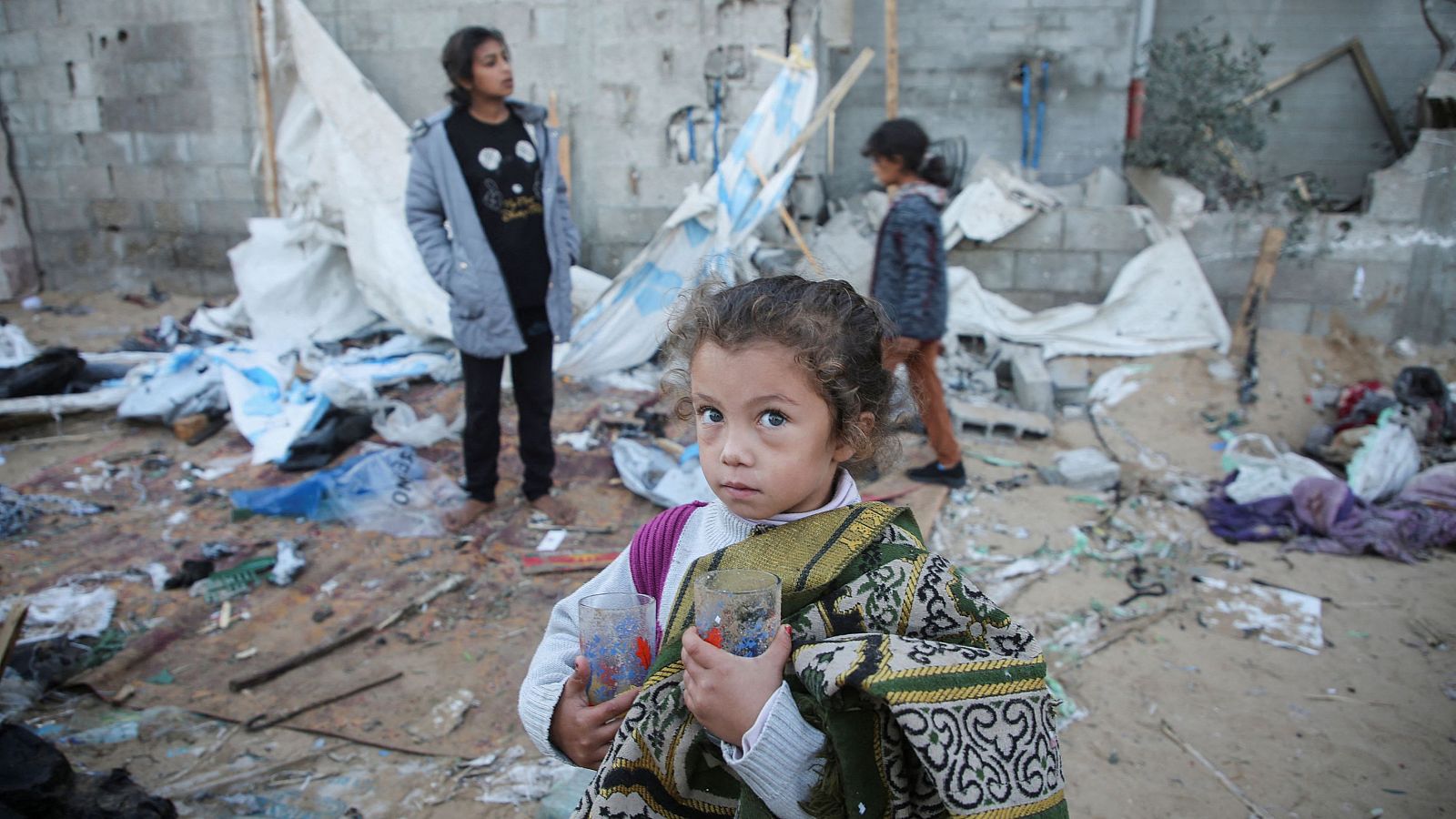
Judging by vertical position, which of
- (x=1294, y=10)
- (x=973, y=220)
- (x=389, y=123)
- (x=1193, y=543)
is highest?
(x=1294, y=10)

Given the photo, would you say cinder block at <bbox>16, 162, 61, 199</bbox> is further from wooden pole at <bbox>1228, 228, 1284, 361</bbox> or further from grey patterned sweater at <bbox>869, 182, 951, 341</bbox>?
wooden pole at <bbox>1228, 228, 1284, 361</bbox>

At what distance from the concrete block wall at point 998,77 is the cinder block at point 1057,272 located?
160 centimetres

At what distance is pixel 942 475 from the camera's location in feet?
15.4

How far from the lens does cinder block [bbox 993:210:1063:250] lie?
654cm

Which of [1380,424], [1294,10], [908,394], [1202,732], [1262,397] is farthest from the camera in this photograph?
[1294,10]

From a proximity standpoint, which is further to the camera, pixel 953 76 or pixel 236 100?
pixel 953 76

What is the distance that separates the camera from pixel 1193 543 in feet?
13.6

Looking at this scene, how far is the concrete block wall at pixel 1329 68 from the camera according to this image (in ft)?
24.8

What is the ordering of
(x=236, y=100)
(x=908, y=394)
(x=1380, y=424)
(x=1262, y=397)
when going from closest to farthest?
(x=908, y=394) → (x=1380, y=424) → (x=1262, y=397) → (x=236, y=100)

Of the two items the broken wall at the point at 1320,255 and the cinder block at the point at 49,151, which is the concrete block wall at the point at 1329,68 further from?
the cinder block at the point at 49,151

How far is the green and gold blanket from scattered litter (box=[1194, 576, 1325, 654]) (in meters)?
2.79

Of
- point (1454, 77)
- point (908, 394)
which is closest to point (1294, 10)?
point (1454, 77)

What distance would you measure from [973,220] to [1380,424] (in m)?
2.84

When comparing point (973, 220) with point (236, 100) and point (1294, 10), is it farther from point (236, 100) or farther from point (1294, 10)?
point (236, 100)
